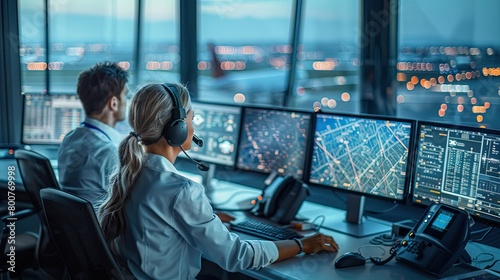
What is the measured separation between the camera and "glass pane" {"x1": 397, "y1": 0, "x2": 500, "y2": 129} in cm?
361

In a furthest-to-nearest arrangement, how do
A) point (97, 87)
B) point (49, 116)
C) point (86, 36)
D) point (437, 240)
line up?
point (86, 36), point (49, 116), point (97, 87), point (437, 240)

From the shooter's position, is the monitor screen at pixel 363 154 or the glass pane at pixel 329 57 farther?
the glass pane at pixel 329 57

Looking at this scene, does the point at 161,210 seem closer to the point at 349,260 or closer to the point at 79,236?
the point at 79,236

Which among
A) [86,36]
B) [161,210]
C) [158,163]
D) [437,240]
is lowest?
[437,240]

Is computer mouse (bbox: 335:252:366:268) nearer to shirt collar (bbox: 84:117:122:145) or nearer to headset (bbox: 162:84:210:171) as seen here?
headset (bbox: 162:84:210:171)

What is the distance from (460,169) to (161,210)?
1152 millimetres

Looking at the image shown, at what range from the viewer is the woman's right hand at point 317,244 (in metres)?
2.33

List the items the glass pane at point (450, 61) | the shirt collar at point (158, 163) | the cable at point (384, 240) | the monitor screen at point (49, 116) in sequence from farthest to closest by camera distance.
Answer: the monitor screen at point (49, 116)
the glass pane at point (450, 61)
the cable at point (384, 240)
the shirt collar at point (158, 163)

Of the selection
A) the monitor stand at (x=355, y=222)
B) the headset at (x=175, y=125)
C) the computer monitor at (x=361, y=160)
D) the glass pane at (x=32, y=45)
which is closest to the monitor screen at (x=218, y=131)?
the computer monitor at (x=361, y=160)

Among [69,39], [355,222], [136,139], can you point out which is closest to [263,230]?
[355,222]

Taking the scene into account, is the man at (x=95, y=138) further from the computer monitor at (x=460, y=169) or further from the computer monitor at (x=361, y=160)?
the computer monitor at (x=460, y=169)

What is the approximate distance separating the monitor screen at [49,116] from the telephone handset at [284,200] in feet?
5.08

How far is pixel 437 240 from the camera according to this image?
221 cm

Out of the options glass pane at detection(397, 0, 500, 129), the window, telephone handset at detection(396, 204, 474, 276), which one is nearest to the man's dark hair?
the window
